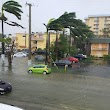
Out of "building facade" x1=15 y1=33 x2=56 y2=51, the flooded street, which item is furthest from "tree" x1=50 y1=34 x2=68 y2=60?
"building facade" x1=15 y1=33 x2=56 y2=51

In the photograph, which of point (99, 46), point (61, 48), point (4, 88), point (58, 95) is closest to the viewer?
point (58, 95)

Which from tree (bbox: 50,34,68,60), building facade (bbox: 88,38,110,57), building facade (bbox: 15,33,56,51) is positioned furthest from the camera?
building facade (bbox: 15,33,56,51)

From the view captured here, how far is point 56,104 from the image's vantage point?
20156mm

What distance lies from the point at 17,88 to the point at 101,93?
7978 millimetres

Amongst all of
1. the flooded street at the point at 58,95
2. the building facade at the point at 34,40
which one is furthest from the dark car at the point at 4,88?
the building facade at the point at 34,40

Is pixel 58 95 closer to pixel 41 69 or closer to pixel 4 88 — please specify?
pixel 4 88

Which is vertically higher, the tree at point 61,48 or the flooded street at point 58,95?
the tree at point 61,48

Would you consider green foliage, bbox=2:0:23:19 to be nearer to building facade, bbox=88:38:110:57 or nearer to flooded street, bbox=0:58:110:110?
flooded street, bbox=0:58:110:110

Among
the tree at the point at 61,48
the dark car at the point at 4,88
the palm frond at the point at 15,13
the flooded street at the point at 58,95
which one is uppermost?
the palm frond at the point at 15,13

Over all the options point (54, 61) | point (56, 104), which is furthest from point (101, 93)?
point (54, 61)

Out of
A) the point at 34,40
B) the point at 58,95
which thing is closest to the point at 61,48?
the point at 58,95

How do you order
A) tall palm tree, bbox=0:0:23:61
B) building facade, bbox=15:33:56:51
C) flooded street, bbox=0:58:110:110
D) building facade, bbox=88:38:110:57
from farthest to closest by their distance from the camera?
building facade, bbox=15:33:56:51 → building facade, bbox=88:38:110:57 → tall palm tree, bbox=0:0:23:61 → flooded street, bbox=0:58:110:110

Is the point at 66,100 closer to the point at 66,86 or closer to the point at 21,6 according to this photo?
the point at 66,86

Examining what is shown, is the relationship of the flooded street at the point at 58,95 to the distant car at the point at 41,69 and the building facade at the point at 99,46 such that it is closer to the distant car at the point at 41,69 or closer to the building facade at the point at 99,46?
the distant car at the point at 41,69
